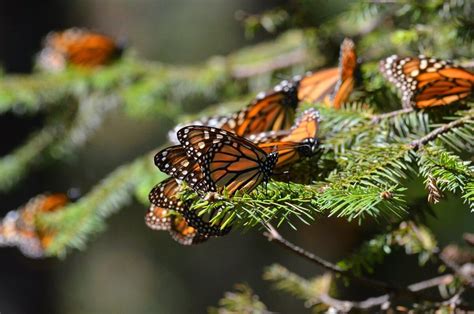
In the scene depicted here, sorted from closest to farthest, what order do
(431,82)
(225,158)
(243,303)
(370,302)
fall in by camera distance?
(225,158)
(431,82)
(370,302)
(243,303)

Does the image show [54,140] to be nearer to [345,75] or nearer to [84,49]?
[84,49]

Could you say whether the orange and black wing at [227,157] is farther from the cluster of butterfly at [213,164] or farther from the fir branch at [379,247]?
the fir branch at [379,247]

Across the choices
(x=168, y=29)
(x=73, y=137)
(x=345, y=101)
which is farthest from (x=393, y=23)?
(x=168, y=29)

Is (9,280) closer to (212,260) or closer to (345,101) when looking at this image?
(345,101)

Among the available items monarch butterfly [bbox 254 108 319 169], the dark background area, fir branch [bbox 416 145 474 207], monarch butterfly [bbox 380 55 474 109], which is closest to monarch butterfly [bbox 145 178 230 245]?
monarch butterfly [bbox 254 108 319 169]

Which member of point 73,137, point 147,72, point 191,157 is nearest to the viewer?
point 191,157

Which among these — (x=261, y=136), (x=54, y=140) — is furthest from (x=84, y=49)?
(x=261, y=136)
